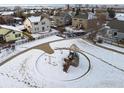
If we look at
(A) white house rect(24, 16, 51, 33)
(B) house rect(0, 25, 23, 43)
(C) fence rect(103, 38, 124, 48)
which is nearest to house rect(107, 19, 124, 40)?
(C) fence rect(103, 38, 124, 48)

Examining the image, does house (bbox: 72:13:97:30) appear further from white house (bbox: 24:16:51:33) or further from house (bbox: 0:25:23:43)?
house (bbox: 0:25:23:43)

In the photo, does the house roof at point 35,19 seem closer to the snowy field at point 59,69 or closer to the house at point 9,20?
the house at point 9,20

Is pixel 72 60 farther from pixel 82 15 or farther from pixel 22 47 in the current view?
pixel 82 15

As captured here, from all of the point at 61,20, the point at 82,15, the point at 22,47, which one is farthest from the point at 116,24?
the point at 22,47

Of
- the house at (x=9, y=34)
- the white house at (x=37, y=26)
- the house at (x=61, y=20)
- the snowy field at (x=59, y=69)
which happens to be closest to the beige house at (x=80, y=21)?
the house at (x=61, y=20)

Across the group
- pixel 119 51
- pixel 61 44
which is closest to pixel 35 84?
pixel 61 44
